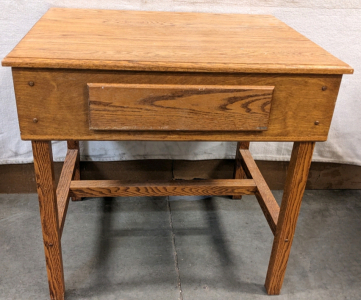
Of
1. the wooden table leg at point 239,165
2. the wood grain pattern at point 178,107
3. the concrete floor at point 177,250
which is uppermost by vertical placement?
the wood grain pattern at point 178,107

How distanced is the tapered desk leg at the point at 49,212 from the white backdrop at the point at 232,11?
1.75ft

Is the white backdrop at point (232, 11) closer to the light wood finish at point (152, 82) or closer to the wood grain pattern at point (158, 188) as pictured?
the wood grain pattern at point (158, 188)

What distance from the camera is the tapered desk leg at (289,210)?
981 mm

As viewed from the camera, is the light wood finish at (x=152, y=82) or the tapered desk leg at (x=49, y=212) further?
the tapered desk leg at (x=49, y=212)

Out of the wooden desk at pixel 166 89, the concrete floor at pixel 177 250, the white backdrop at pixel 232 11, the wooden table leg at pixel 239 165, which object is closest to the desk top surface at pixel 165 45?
the wooden desk at pixel 166 89

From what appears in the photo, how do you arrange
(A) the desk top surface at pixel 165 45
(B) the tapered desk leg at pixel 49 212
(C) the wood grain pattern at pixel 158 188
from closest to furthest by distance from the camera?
(A) the desk top surface at pixel 165 45 → (B) the tapered desk leg at pixel 49 212 → (C) the wood grain pattern at pixel 158 188

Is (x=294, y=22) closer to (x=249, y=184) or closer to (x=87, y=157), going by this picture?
(x=249, y=184)

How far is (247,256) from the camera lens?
1315mm

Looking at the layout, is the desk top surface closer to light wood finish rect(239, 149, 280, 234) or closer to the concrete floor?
light wood finish rect(239, 149, 280, 234)

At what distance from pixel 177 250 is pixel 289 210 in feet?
1.43

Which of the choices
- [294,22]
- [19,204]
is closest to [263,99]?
[294,22]

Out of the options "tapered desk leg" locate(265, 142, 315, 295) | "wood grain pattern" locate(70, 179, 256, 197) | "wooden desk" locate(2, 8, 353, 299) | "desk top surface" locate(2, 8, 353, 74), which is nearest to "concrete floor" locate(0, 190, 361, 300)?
"tapered desk leg" locate(265, 142, 315, 295)

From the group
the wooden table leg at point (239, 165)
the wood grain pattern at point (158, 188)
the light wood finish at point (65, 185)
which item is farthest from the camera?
A: the wooden table leg at point (239, 165)

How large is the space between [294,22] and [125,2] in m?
0.58
